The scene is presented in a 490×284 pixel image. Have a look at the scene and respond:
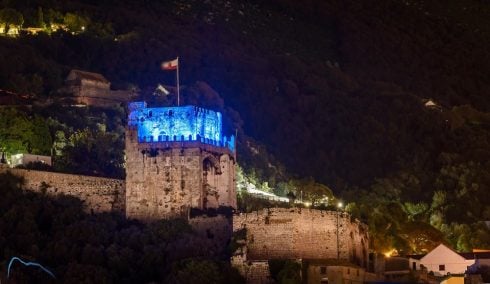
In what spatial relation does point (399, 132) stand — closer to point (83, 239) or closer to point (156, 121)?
point (156, 121)

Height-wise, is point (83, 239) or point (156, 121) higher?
point (156, 121)

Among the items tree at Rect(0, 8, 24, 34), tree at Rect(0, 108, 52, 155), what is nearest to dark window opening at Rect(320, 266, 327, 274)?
tree at Rect(0, 108, 52, 155)

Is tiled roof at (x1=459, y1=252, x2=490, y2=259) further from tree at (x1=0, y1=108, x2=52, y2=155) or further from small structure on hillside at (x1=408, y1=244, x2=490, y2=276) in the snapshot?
tree at (x1=0, y1=108, x2=52, y2=155)

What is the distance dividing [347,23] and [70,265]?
9097cm

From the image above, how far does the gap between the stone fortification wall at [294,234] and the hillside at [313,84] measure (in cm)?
1766

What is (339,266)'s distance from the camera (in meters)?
65.4

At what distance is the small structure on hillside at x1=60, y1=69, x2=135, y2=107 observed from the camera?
310ft

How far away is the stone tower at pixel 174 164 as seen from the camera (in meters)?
74.2

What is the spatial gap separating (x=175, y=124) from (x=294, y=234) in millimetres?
12640

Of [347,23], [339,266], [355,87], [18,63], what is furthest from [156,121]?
[347,23]

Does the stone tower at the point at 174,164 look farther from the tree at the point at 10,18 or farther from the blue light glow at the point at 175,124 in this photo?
the tree at the point at 10,18

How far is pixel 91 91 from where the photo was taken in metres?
95.1

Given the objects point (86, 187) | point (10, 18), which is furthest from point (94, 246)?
point (10, 18)

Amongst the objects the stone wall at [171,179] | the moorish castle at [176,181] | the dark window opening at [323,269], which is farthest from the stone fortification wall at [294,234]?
the stone wall at [171,179]
